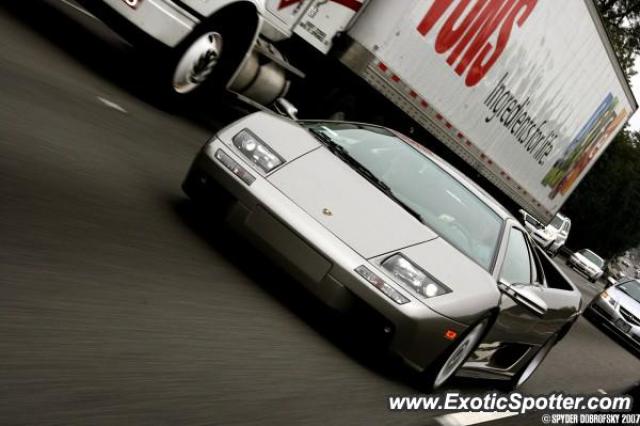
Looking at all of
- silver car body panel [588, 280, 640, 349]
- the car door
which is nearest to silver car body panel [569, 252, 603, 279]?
silver car body panel [588, 280, 640, 349]

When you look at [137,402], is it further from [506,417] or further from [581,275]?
[581,275]

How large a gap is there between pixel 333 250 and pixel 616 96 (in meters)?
17.3

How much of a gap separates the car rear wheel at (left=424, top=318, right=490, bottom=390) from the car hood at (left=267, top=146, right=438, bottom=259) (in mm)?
643

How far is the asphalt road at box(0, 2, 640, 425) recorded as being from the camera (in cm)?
334

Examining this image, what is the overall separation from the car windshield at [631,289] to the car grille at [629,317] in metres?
0.71

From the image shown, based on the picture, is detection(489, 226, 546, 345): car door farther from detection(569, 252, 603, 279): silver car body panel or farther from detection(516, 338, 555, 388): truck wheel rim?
detection(569, 252, 603, 279): silver car body panel

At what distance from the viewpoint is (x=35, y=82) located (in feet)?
24.0

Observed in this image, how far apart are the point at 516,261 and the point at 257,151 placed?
2110 mm

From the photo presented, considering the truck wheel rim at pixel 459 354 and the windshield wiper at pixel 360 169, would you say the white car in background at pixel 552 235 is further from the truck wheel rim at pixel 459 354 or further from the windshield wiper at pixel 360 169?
the truck wheel rim at pixel 459 354

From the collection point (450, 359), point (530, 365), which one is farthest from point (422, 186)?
point (530, 365)

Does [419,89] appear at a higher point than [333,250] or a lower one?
higher

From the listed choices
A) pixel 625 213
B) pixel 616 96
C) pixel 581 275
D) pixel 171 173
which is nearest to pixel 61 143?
pixel 171 173

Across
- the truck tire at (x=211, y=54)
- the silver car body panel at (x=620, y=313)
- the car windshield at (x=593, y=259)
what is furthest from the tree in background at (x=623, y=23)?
the truck tire at (x=211, y=54)

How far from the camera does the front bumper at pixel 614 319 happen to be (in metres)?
15.2
